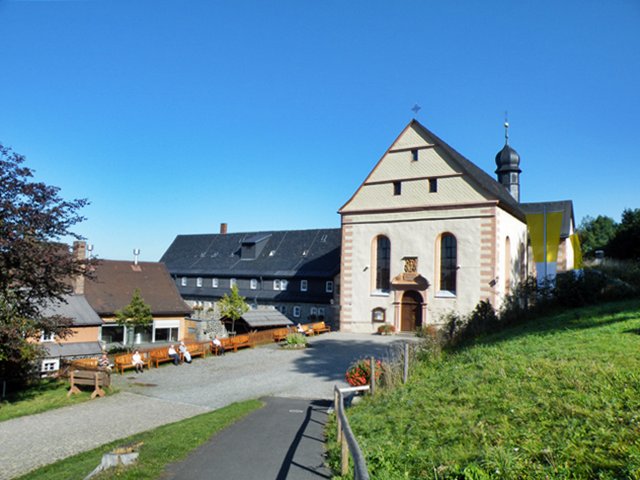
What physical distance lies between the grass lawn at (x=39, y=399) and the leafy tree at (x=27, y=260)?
147cm

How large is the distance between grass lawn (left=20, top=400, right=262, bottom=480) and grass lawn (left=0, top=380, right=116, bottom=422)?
6035 millimetres

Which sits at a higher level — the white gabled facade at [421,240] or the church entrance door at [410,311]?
the white gabled facade at [421,240]

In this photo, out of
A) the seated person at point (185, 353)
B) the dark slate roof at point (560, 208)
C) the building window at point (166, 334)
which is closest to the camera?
the seated person at point (185, 353)

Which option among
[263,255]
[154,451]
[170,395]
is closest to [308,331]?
[170,395]

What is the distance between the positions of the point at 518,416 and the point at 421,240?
24.3 metres

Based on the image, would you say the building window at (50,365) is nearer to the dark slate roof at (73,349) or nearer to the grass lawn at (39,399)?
the dark slate roof at (73,349)

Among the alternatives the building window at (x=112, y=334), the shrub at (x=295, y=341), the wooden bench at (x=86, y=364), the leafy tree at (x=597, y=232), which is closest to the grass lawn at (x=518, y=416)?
the wooden bench at (x=86, y=364)

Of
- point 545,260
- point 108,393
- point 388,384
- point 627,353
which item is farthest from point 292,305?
point 627,353

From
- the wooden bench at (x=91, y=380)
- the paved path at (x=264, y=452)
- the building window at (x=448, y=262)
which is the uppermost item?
the building window at (x=448, y=262)

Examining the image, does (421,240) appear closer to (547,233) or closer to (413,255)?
(413,255)

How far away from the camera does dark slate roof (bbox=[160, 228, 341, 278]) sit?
41250 millimetres

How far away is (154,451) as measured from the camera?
878 cm

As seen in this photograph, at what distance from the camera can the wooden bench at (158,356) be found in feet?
71.8

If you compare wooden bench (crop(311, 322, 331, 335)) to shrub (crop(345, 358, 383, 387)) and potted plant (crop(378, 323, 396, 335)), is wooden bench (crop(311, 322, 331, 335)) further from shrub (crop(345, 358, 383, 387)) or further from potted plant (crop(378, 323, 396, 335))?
shrub (crop(345, 358, 383, 387))
